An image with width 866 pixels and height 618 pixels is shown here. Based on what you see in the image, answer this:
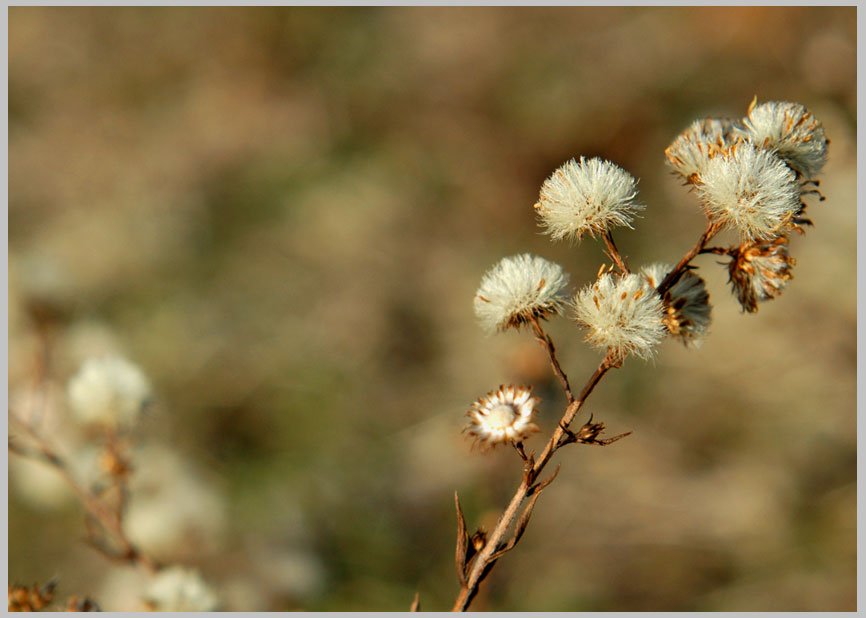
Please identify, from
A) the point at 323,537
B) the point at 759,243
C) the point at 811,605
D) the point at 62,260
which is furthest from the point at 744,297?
the point at 62,260

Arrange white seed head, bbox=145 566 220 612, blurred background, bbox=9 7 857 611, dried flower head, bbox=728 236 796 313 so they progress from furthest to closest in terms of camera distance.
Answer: blurred background, bbox=9 7 857 611, white seed head, bbox=145 566 220 612, dried flower head, bbox=728 236 796 313

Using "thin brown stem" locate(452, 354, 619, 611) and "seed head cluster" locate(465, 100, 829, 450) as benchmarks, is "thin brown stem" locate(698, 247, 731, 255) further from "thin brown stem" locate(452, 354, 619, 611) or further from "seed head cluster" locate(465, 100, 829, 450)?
"thin brown stem" locate(452, 354, 619, 611)

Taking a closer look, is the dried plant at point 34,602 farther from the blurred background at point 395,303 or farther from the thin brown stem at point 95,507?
the blurred background at point 395,303

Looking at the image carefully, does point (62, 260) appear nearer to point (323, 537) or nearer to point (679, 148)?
point (323, 537)

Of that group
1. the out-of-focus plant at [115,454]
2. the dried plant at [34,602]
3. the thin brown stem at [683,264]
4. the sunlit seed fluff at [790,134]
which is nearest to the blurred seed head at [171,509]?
the out-of-focus plant at [115,454]

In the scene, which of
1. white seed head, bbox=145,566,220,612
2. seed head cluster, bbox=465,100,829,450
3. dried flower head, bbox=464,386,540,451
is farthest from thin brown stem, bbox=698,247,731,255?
white seed head, bbox=145,566,220,612
